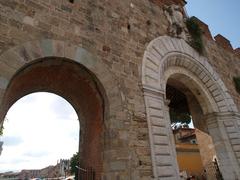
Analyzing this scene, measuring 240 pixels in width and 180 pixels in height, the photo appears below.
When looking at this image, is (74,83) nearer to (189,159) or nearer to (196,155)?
A: (189,159)

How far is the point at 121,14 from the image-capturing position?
5.17 meters

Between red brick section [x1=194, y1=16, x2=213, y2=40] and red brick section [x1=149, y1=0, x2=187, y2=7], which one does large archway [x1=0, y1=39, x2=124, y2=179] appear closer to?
red brick section [x1=149, y1=0, x2=187, y2=7]

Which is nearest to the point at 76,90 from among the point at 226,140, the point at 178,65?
the point at 178,65

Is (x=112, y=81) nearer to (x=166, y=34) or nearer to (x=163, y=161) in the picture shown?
(x=163, y=161)

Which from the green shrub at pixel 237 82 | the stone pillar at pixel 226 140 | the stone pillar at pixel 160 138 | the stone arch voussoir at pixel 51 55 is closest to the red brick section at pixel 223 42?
the green shrub at pixel 237 82

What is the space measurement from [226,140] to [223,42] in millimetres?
5082

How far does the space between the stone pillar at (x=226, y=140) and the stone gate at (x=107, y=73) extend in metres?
0.03

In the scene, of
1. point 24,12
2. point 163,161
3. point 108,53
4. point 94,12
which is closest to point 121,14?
point 94,12

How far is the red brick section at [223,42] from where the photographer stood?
9.06m

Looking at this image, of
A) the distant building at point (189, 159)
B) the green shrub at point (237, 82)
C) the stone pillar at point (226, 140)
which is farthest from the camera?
the distant building at point (189, 159)

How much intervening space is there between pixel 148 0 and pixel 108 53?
10.5 ft

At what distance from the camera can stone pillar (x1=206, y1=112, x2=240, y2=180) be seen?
586cm

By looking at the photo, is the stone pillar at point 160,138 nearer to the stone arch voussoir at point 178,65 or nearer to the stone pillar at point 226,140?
the stone arch voussoir at point 178,65

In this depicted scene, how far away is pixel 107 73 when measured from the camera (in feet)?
13.3
